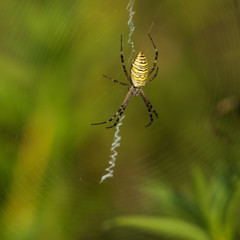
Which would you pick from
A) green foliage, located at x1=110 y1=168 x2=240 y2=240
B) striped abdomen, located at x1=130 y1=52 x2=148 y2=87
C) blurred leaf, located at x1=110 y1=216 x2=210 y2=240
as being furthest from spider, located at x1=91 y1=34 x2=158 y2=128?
blurred leaf, located at x1=110 y1=216 x2=210 y2=240

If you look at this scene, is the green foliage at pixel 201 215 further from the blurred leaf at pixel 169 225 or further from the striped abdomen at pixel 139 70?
the striped abdomen at pixel 139 70

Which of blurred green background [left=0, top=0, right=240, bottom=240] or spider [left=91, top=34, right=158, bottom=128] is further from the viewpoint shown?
spider [left=91, top=34, right=158, bottom=128]

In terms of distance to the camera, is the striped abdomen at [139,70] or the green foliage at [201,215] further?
the striped abdomen at [139,70]

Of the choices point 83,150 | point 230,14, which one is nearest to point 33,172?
point 83,150

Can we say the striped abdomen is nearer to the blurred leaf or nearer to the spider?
the spider

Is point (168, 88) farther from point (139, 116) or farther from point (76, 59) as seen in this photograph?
point (76, 59)

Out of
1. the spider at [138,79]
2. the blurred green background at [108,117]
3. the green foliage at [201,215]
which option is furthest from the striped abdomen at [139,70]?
the green foliage at [201,215]

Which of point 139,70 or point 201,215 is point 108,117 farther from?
point 201,215

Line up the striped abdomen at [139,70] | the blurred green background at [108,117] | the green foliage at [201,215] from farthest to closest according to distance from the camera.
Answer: the striped abdomen at [139,70] → the blurred green background at [108,117] → the green foliage at [201,215]
